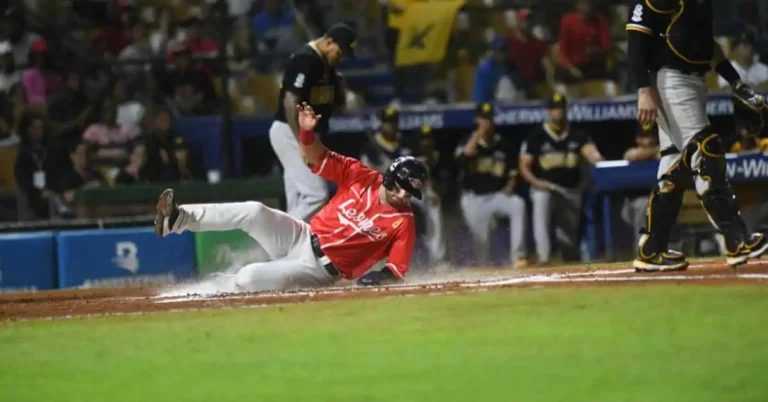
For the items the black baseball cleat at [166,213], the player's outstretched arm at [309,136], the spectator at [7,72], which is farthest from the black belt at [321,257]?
the spectator at [7,72]

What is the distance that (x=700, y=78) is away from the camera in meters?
7.91

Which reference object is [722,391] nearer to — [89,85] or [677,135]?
[677,135]

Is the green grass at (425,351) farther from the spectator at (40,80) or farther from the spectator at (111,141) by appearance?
the spectator at (40,80)

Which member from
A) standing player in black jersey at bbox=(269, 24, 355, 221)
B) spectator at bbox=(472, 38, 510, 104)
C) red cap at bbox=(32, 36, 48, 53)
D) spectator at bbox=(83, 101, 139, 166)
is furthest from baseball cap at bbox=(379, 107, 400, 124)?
red cap at bbox=(32, 36, 48, 53)

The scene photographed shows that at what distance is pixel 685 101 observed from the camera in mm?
7809

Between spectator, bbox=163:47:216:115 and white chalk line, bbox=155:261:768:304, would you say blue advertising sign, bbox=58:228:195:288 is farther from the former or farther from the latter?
white chalk line, bbox=155:261:768:304

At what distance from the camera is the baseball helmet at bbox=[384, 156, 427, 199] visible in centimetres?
820

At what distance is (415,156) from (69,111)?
439 cm

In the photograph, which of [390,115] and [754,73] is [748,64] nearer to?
[754,73]

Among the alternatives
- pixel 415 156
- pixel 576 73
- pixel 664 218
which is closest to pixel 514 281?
pixel 664 218

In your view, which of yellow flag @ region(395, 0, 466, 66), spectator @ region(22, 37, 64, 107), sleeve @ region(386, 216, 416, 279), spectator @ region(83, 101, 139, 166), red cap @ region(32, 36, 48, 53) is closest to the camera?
sleeve @ region(386, 216, 416, 279)

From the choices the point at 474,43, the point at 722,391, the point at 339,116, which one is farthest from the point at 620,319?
the point at 474,43

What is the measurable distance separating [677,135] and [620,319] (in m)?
2.13

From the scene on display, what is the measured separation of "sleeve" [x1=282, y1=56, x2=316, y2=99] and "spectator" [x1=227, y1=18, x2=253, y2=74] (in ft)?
19.2
